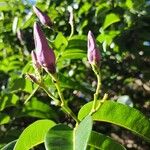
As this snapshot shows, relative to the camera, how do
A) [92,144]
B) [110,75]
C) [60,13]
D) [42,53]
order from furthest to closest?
[60,13]
[110,75]
[92,144]
[42,53]

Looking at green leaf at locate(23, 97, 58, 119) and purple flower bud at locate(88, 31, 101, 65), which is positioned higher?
purple flower bud at locate(88, 31, 101, 65)

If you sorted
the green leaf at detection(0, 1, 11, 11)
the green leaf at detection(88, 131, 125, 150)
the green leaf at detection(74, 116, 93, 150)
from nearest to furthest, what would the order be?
the green leaf at detection(74, 116, 93, 150) → the green leaf at detection(88, 131, 125, 150) → the green leaf at detection(0, 1, 11, 11)

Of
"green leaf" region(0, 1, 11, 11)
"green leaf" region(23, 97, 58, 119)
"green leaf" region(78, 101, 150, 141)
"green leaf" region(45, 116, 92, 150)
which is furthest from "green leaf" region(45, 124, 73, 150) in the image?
"green leaf" region(0, 1, 11, 11)

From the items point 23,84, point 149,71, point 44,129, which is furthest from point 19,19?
point 44,129

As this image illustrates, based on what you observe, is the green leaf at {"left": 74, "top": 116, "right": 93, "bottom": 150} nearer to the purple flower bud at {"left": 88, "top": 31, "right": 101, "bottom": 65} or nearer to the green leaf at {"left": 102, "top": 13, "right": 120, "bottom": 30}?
the purple flower bud at {"left": 88, "top": 31, "right": 101, "bottom": 65}

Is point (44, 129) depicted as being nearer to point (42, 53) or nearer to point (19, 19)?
point (42, 53)

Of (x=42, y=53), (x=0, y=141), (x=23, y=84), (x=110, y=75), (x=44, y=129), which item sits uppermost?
(x=42, y=53)

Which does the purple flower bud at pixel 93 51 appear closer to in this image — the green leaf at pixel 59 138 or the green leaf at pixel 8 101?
the green leaf at pixel 59 138

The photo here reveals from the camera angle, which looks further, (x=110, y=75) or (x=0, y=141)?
(x=110, y=75)
